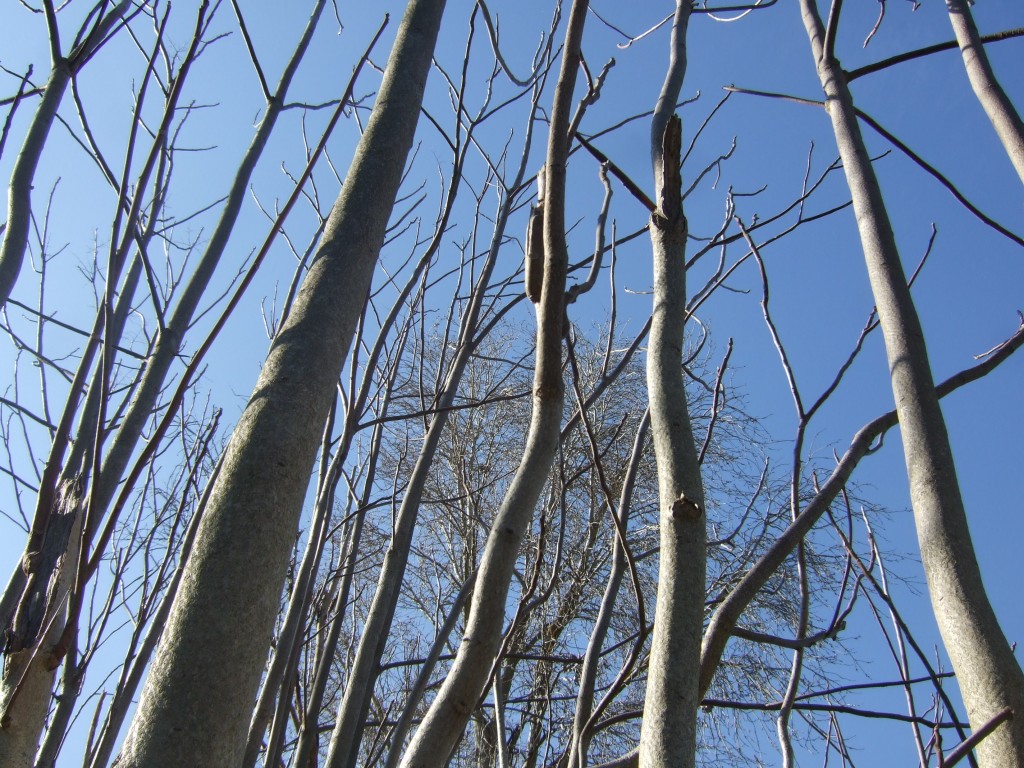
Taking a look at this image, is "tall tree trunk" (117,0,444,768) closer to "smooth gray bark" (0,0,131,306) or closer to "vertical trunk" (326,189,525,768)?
"vertical trunk" (326,189,525,768)

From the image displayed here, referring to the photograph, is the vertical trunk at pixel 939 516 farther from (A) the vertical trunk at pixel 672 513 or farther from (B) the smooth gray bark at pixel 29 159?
(B) the smooth gray bark at pixel 29 159

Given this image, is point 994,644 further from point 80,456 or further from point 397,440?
point 397,440

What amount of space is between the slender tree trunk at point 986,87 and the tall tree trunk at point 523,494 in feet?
2.21

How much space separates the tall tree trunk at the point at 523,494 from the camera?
2.53ft

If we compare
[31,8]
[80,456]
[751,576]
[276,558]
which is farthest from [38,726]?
[31,8]

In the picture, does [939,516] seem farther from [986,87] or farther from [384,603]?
[384,603]

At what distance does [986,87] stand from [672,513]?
1048mm

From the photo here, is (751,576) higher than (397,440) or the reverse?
the reverse

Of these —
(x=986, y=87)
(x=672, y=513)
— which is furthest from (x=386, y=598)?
(x=986, y=87)

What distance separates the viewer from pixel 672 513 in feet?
2.56

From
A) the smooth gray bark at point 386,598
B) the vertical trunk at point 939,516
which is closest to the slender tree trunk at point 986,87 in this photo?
the vertical trunk at point 939,516

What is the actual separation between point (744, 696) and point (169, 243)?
197 inches

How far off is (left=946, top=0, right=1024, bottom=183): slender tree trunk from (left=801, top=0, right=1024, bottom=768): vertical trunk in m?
0.21

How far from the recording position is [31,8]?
203 centimetres
